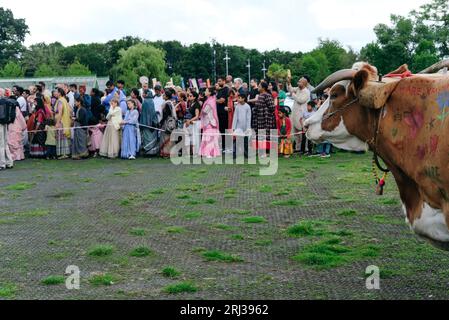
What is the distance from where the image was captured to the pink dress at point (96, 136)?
22.5m

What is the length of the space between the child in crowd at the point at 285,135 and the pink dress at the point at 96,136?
553cm

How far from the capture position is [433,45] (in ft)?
154

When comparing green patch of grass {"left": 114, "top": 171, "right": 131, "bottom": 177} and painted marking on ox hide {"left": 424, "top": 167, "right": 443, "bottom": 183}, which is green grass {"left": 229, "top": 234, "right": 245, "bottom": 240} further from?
green patch of grass {"left": 114, "top": 171, "right": 131, "bottom": 177}

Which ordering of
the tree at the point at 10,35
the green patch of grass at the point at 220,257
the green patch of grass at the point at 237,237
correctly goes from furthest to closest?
the tree at the point at 10,35, the green patch of grass at the point at 237,237, the green patch of grass at the point at 220,257

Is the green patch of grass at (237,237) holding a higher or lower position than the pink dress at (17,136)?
lower

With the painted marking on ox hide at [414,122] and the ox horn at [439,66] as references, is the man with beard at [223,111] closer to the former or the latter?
the ox horn at [439,66]

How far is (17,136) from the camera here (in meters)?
22.1

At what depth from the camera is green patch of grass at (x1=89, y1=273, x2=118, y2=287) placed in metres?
8.01

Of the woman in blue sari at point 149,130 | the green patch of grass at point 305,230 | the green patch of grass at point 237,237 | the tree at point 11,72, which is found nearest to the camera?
the green patch of grass at point 237,237

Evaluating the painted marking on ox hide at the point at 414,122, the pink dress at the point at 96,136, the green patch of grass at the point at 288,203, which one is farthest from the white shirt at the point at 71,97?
the painted marking on ox hide at the point at 414,122

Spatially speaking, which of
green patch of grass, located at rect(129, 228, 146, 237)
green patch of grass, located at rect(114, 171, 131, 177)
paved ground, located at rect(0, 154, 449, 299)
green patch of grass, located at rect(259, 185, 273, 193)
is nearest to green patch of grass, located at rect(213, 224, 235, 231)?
paved ground, located at rect(0, 154, 449, 299)

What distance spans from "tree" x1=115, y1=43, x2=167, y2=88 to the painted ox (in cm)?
9528

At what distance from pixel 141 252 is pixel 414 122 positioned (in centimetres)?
443

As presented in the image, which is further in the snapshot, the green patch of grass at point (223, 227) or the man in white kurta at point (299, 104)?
the man in white kurta at point (299, 104)
